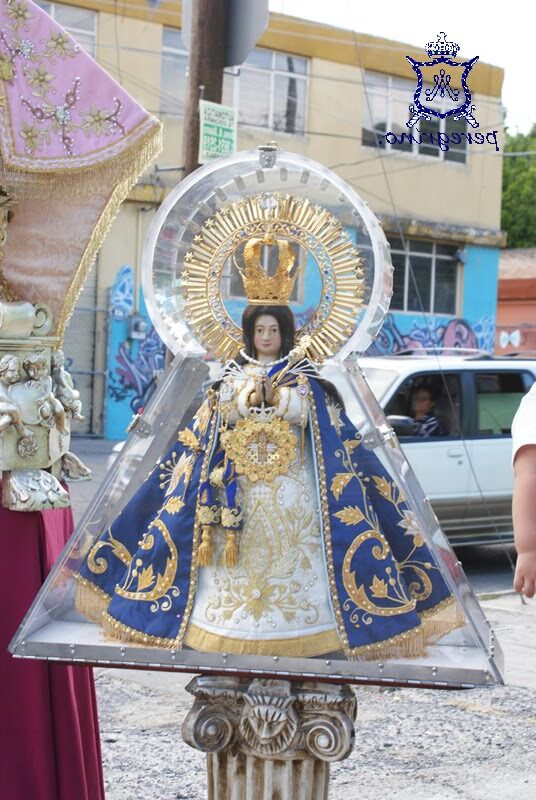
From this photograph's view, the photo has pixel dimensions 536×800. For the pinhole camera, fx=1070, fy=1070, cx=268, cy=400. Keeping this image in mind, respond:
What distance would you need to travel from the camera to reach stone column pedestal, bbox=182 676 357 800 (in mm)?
2738

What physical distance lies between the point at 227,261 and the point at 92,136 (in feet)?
1.98

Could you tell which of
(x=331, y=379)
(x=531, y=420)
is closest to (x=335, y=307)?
(x=331, y=379)

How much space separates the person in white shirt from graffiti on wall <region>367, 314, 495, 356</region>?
1465cm

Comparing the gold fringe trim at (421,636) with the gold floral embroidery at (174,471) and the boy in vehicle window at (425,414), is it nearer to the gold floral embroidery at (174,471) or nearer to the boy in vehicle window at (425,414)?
the gold floral embroidery at (174,471)

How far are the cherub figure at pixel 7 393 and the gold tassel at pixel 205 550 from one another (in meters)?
0.67

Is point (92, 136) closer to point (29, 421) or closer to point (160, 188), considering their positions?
point (29, 421)

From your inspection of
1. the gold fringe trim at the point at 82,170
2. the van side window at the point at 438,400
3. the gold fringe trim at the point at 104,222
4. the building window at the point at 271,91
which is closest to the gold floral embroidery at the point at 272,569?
the gold fringe trim at the point at 104,222

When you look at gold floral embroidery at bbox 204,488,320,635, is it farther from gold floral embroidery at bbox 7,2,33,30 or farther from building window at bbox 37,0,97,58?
building window at bbox 37,0,97,58

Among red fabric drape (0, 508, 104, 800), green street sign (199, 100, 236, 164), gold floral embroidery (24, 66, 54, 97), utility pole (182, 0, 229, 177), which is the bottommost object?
red fabric drape (0, 508, 104, 800)

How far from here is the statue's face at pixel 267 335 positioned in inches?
117

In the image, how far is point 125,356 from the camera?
15.3 meters

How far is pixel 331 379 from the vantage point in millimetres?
2959

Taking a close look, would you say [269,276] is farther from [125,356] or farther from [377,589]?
[125,356]

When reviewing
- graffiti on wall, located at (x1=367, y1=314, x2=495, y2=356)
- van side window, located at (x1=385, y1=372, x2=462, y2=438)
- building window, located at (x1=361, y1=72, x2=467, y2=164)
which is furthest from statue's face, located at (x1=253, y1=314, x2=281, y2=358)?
building window, located at (x1=361, y1=72, x2=467, y2=164)
